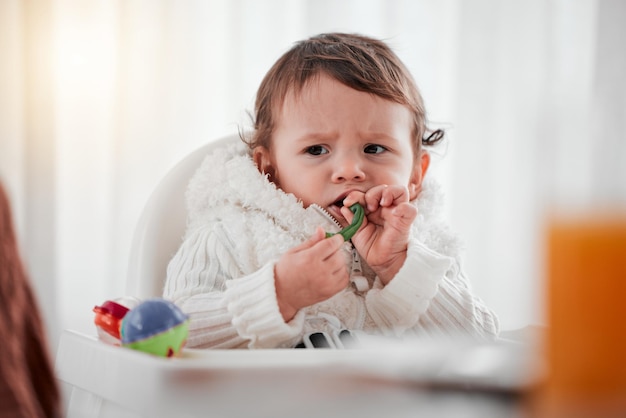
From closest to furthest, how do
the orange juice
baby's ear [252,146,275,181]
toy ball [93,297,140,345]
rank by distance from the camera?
1. the orange juice
2. toy ball [93,297,140,345]
3. baby's ear [252,146,275,181]

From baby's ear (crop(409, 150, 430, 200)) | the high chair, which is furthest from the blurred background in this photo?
the high chair

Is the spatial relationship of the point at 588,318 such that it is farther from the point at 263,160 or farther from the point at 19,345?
the point at 263,160

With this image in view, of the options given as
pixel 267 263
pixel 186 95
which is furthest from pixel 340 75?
pixel 186 95

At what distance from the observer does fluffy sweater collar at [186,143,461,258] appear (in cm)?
125

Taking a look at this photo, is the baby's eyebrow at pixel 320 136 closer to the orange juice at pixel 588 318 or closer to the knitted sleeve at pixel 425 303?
the knitted sleeve at pixel 425 303

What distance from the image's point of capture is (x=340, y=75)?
1.29m

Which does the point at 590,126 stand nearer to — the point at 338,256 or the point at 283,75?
the point at 338,256

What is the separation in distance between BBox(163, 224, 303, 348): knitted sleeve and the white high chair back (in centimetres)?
8

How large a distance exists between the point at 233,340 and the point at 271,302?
0.10 meters

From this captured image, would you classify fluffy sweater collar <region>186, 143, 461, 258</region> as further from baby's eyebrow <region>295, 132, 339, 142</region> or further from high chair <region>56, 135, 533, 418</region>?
high chair <region>56, 135, 533, 418</region>

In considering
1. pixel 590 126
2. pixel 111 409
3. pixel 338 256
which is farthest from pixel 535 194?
pixel 338 256

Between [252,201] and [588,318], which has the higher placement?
[588,318]

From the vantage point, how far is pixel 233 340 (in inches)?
40.1

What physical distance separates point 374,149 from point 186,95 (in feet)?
4.29
